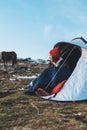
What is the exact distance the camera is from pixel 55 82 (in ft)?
46.7

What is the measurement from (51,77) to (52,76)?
6 centimetres

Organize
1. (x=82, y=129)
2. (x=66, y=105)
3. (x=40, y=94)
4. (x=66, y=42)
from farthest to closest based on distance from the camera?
(x=66, y=42)
(x=40, y=94)
(x=66, y=105)
(x=82, y=129)

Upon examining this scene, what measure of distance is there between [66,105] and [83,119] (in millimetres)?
2070

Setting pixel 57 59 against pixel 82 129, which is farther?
pixel 57 59

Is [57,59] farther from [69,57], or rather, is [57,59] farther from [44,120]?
[44,120]

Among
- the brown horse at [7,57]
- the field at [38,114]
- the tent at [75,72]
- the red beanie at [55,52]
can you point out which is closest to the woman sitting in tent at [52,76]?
the red beanie at [55,52]

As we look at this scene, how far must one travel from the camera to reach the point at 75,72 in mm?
13516

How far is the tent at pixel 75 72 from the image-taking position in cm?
1273

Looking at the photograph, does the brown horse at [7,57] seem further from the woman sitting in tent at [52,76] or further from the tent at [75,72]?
the woman sitting in tent at [52,76]

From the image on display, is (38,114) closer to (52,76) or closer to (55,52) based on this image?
(52,76)

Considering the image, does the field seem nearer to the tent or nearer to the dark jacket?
the tent

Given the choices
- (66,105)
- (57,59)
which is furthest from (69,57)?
(66,105)

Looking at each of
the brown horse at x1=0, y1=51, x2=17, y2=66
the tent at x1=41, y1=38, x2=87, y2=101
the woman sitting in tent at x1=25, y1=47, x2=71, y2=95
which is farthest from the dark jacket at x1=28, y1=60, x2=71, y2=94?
the brown horse at x1=0, y1=51, x2=17, y2=66

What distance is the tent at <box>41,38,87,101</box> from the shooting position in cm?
1273
